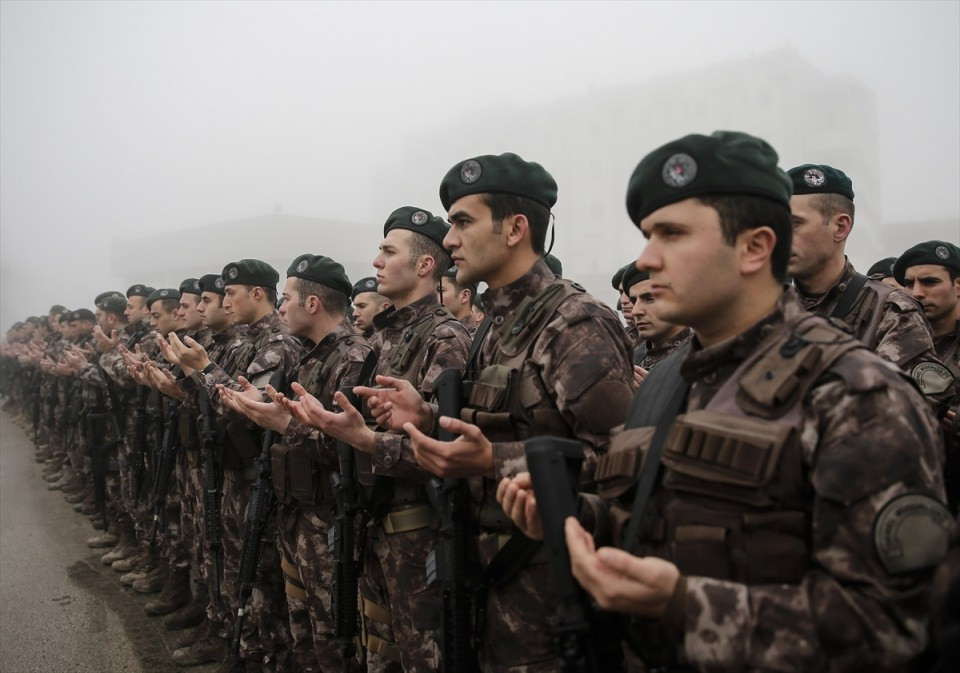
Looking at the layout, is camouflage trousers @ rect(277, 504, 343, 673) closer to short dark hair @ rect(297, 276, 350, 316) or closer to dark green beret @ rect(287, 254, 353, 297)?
short dark hair @ rect(297, 276, 350, 316)

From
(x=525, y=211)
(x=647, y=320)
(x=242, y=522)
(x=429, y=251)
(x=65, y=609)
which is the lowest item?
(x=65, y=609)

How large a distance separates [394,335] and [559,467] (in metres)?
2.76

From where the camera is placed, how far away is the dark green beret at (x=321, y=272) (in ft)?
16.9

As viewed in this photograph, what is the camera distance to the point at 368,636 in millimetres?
4020

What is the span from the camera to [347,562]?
3.90 m

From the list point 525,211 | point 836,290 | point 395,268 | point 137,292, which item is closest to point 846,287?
point 836,290

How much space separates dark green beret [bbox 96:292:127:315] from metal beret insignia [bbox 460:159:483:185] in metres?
9.49

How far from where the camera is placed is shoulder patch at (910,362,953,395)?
3520mm

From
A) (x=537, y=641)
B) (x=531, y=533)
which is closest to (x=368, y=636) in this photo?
(x=537, y=641)

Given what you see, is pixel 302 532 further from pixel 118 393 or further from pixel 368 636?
pixel 118 393

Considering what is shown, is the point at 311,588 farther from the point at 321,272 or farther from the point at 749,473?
the point at 749,473

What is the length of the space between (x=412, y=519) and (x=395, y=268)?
1533 mm

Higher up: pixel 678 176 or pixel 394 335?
pixel 678 176

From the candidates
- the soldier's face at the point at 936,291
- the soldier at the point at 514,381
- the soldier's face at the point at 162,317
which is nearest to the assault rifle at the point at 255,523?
the soldier at the point at 514,381
